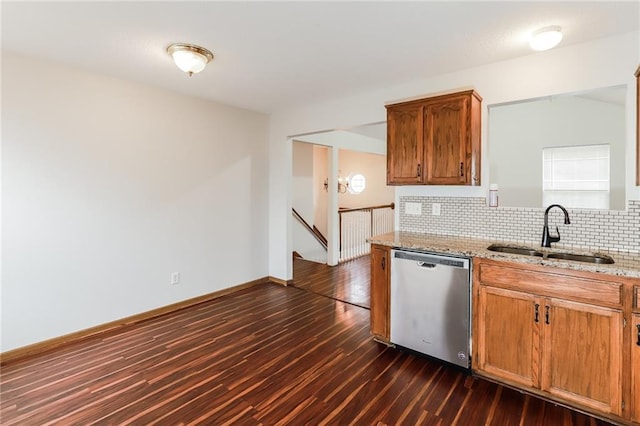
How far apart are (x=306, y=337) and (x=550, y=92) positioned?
3.08m

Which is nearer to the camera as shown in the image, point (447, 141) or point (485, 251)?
point (485, 251)

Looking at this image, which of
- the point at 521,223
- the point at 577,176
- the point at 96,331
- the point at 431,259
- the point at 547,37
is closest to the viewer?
the point at 547,37

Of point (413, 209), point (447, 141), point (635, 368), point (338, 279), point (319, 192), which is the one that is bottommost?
point (338, 279)

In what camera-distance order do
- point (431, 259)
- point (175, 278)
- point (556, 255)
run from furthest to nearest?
point (175, 278)
point (431, 259)
point (556, 255)

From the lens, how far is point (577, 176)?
488 centimetres

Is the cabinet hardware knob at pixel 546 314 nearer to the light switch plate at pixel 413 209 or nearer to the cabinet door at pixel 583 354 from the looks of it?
the cabinet door at pixel 583 354

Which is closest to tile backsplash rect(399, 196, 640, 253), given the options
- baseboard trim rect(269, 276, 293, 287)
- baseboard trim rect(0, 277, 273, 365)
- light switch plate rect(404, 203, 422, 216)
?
light switch plate rect(404, 203, 422, 216)

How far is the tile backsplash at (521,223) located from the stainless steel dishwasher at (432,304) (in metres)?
0.71

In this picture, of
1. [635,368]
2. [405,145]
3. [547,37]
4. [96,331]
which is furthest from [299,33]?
[96,331]

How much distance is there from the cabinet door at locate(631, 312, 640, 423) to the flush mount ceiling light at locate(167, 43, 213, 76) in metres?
3.48

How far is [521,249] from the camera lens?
8.54 feet

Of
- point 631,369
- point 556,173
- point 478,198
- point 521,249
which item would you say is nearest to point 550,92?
point 478,198

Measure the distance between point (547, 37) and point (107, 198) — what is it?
13.4 ft

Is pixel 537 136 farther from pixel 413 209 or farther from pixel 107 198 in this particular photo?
pixel 107 198
